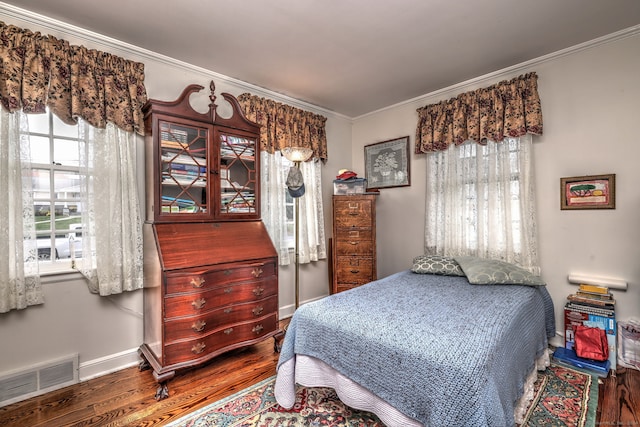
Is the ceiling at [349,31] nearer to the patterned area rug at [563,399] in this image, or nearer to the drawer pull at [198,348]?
the drawer pull at [198,348]

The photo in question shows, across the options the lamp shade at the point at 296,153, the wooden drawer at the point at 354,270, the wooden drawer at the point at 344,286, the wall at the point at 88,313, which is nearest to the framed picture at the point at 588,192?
the wooden drawer at the point at 354,270

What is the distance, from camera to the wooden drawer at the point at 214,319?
203cm

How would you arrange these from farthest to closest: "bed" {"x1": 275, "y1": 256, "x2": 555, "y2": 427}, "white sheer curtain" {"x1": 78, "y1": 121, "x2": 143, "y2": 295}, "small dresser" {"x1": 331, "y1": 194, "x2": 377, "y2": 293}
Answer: "small dresser" {"x1": 331, "y1": 194, "x2": 377, "y2": 293} < "white sheer curtain" {"x1": 78, "y1": 121, "x2": 143, "y2": 295} < "bed" {"x1": 275, "y1": 256, "x2": 555, "y2": 427}

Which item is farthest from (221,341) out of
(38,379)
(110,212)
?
(110,212)

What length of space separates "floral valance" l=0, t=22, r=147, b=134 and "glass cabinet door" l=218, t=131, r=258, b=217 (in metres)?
0.69

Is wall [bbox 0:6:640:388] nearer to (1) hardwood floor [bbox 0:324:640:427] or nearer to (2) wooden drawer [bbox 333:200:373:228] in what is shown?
(1) hardwood floor [bbox 0:324:640:427]

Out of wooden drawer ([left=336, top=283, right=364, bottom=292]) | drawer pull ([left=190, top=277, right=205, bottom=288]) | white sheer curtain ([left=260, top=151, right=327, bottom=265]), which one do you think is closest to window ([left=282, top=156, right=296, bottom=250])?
white sheer curtain ([left=260, top=151, right=327, bottom=265])

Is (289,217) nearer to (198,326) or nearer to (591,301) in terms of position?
(198,326)

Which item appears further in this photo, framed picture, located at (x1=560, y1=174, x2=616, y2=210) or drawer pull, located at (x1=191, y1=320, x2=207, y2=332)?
framed picture, located at (x1=560, y1=174, x2=616, y2=210)

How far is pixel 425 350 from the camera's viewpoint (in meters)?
1.31

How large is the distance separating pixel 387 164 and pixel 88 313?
3.40m

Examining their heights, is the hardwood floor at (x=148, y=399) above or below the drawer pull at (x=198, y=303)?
below

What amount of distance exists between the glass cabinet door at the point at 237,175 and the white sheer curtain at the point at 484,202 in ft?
6.55

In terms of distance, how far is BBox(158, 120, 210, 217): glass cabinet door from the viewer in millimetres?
2238
